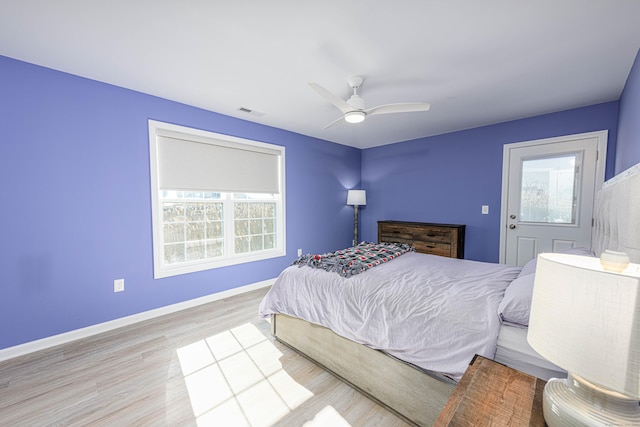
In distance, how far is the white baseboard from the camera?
7.11 ft

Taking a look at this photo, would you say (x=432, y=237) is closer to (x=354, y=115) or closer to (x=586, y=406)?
(x=354, y=115)

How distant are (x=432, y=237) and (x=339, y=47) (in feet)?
10.0

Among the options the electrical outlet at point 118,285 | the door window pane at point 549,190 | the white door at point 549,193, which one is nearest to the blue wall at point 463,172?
the white door at point 549,193

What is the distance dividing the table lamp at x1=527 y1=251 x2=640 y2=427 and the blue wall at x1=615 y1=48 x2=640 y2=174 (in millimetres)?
2020

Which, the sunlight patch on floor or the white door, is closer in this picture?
the sunlight patch on floor

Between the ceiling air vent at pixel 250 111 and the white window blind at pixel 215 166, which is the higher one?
the ceiling air vent at pixel 250 111

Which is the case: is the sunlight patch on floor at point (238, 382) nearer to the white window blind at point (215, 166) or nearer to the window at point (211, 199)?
the window at point (211, 199)

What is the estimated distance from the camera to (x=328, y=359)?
195 centimetres

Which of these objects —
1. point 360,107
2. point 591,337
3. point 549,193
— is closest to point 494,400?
point 591,337

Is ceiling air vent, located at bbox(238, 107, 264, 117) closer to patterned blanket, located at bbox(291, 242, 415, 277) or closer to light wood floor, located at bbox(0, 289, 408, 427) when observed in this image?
patterned blanket, located at bbox(291, 242, 415, 277)

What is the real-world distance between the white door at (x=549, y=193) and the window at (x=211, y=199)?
3287 millimetres

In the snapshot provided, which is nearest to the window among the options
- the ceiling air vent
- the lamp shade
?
the ceiling air vent

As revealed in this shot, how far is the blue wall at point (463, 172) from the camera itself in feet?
10.4

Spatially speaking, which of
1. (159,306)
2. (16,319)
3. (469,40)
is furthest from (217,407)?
(469,40)
